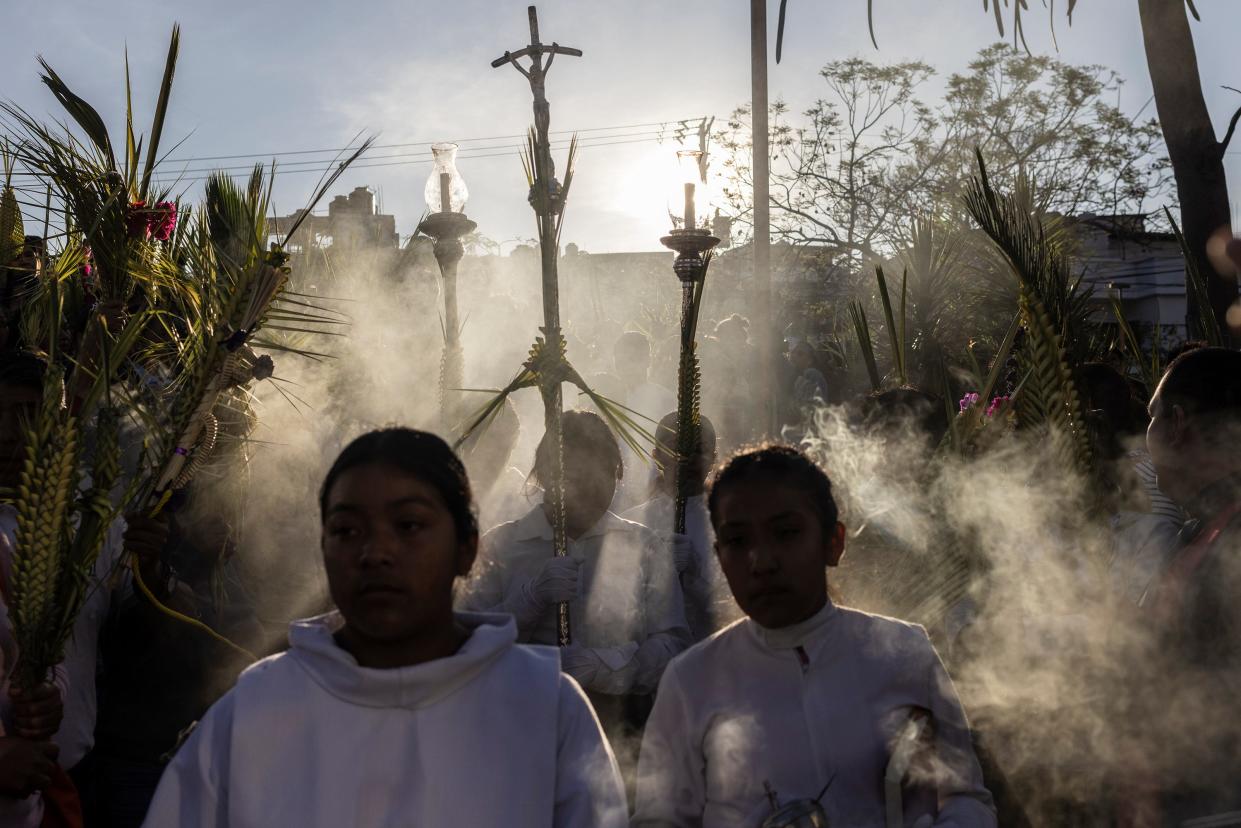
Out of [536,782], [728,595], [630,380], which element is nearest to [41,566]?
[536,782]

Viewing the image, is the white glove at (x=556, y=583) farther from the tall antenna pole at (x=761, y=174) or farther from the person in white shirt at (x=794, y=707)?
the tall antenna pole at (x=761, y=174)

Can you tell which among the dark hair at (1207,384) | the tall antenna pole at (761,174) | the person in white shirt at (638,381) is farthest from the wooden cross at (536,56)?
the tall antenna pole at (761,174)

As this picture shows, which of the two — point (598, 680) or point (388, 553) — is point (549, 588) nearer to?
point (598, 680)

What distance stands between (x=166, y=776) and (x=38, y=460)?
3.38 feet

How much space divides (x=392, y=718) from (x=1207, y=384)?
2.36 meters

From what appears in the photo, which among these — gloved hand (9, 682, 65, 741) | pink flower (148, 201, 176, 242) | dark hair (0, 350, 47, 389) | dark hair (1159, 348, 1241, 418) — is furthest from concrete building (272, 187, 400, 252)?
dark hair (1159, 348, 1241, 418)

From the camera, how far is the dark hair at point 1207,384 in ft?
10.7

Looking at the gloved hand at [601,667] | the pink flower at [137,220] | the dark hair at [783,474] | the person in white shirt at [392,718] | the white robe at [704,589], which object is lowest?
the gloved hand at [601,667]

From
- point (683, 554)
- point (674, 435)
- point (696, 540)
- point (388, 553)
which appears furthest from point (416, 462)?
point (674, 435)

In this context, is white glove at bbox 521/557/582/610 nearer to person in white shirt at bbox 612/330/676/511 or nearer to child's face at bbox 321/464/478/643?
child's face at bbox 321/464/478/643

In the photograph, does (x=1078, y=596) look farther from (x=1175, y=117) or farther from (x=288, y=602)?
(x=1175, y=117)

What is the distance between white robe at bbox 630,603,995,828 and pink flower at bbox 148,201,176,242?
2463 mm

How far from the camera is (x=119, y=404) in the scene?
3559 millimetres

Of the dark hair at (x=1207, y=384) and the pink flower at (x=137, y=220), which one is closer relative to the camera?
the dark hair at (x=1207, y=384)
